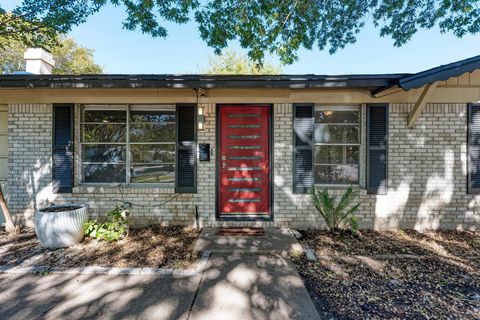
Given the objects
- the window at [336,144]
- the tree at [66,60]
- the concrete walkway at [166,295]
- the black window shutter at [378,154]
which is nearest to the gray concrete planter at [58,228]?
the concrete walkway at [166,295]

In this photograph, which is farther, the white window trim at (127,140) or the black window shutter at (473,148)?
the white window trim at (127,140)

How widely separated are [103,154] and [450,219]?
7.13 metres

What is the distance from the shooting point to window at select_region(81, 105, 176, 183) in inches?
208

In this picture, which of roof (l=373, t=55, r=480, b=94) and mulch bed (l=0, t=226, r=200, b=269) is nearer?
mulch bed (l=0, t=226, r=200, b=269)

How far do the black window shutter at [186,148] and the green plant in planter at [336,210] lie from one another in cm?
238

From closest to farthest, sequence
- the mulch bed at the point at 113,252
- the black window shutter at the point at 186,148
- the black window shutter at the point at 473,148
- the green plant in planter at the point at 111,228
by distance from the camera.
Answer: the mulch bed at the point at 113,252, the green plant in planter at the point at 111,228, the black window shutter at the point at 473,148, the black window shutter at the point at 186,148

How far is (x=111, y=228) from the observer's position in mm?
4285

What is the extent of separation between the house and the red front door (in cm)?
2

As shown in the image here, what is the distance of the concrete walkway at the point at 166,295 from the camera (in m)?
2.54

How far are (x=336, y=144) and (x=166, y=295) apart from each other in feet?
13.5

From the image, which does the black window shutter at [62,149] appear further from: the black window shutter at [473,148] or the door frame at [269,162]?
the black window shutter at [473,148]

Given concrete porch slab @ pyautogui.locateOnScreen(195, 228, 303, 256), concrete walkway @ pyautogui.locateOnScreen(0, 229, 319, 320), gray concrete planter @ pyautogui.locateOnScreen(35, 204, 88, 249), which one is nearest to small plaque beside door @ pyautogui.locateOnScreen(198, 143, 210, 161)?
concrete porch slab @ pyautogui.locateOnScreen(195, 228, 303, 256)

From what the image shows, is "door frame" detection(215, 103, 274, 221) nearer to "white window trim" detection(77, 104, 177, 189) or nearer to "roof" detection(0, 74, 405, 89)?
"roof" detection(0, 74, 405, 89)

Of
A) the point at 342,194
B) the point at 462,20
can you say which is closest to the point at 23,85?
the point at 342,194
